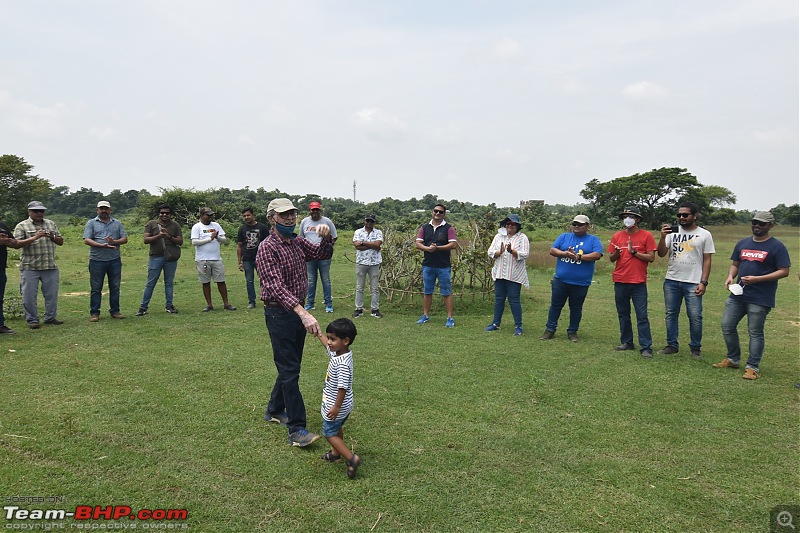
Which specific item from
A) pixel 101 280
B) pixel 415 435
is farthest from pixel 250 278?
pixel 415 435

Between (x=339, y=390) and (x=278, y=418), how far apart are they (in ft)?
3.77

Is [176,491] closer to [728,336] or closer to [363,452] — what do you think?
[363,452]

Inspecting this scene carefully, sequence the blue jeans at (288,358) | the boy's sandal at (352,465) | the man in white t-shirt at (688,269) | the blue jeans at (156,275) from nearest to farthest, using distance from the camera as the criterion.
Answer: the boy's sandal at (352,465), the blue jeans at (288,358), the man in white t-shirt at (688,269), the blue jeans at (156,275)

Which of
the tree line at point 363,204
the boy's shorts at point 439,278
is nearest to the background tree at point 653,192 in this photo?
the tree line at point 363,204

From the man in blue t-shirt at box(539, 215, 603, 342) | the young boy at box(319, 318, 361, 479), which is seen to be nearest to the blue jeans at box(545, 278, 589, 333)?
the man in blue t-shirt at box(539, 215, 603, 342)

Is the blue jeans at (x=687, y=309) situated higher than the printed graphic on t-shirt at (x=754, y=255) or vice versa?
the printed graphic on t-shirt at (x=754, y=255)

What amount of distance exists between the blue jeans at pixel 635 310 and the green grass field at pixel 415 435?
0.36 meters

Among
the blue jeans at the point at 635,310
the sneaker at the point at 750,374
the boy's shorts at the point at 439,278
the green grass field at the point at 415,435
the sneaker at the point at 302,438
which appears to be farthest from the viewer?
the boy's shorts at the point at 439,278

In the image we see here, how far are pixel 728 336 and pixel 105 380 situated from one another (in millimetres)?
7095

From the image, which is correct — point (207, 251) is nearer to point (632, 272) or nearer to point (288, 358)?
point (288, 358)

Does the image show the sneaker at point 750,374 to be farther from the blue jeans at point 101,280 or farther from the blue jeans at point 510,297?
the blue jeans at point 101,280

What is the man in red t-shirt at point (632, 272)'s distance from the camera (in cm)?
670

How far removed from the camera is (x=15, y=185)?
3391 centimetres

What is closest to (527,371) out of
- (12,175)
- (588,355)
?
(588,355)
